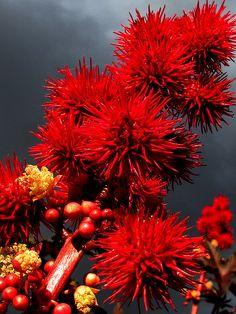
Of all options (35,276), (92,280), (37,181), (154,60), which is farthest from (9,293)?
(154,60)

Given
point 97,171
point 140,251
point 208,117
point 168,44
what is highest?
point 168,44

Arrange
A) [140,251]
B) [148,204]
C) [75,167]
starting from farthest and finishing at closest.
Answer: [148,204]
[75,167]
[140,251]

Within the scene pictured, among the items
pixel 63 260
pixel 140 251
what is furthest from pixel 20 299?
pixel 140 251

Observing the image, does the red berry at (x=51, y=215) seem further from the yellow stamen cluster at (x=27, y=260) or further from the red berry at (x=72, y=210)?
the yellow stamen cluster at (x=27, y=260)

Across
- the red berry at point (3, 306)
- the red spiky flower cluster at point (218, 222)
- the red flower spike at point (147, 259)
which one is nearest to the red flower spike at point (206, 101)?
the red flower spike at point (147, 259)

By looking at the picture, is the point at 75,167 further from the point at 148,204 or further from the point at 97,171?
the point at 148,204

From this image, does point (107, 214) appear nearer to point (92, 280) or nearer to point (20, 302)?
point (92, 280)
